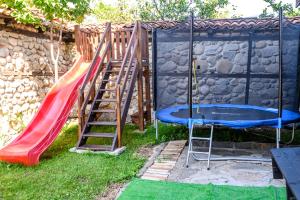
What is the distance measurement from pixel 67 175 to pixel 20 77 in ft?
9.98

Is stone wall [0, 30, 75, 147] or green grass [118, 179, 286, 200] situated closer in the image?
green grass [118, 179, 286, 200]

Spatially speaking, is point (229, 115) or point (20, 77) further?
point (20, 77)

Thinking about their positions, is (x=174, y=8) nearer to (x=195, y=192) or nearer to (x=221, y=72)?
(x=221, y=72)

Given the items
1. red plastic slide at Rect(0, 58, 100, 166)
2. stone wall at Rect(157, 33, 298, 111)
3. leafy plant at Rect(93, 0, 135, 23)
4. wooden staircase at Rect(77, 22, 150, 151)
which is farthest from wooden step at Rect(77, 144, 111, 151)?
leafy plant at Rect(93, 0, 135, 23)

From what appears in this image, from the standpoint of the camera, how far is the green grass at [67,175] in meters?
3.64

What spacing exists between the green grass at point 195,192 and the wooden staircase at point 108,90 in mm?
1612

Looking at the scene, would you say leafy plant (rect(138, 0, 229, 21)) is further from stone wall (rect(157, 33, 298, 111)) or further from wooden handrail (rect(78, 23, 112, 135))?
wooden handrail (rect(78, 23, 112, 135))

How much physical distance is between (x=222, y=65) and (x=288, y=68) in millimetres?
1430

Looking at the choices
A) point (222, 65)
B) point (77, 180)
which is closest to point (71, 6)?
point (222, 65)

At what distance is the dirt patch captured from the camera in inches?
138

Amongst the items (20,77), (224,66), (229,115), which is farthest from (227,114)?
(20,77)

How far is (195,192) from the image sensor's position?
3.50 meters

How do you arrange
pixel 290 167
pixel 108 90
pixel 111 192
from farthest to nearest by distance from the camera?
pixel 108 90 → pixel 111 192 → pixel 290 167

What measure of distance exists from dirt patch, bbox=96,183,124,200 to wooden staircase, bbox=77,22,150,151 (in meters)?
1.28
